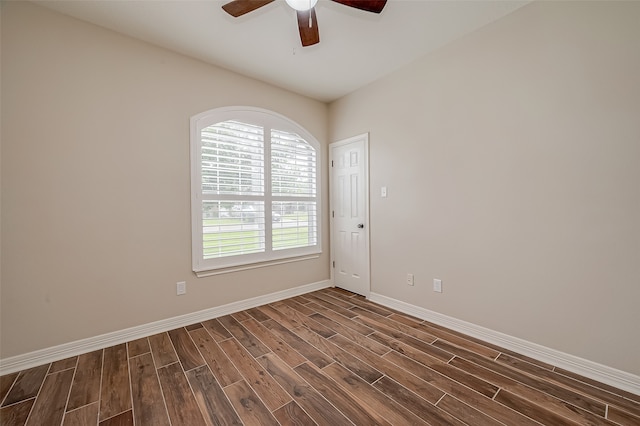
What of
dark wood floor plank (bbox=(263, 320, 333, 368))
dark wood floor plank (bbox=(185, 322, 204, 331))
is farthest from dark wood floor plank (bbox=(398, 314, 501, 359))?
dark wood floor plank (bbox=(185, 322, 204, 331))

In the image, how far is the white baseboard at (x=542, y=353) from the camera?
5.61 ft

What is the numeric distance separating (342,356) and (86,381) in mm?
1826

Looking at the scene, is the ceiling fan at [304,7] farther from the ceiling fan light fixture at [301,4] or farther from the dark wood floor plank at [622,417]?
the dark wood floor plank at [622,417]

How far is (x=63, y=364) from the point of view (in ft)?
6.68

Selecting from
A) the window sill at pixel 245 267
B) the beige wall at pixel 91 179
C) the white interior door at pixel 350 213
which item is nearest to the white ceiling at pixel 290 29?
the beige wall at pixel 91 179

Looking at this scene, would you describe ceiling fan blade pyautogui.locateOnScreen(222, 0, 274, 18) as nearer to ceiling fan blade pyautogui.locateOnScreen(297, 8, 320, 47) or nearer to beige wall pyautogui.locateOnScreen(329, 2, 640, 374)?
ceiling fan blade pyautogui.locateOnScreen(297, 8, 320, 47)

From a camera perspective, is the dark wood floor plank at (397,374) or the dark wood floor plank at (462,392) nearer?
the dark wood floor plank at (462,392)

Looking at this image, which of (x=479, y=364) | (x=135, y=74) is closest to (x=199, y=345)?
(x=479, y=364)

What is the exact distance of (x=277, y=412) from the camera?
153cm

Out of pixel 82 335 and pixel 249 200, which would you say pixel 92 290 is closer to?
pixel 82 335

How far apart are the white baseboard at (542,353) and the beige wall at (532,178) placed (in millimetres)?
48


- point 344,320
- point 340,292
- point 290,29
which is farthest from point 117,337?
point 290,29

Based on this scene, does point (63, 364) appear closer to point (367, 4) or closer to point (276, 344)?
point (276, 344)

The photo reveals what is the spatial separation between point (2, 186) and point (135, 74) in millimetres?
1355
